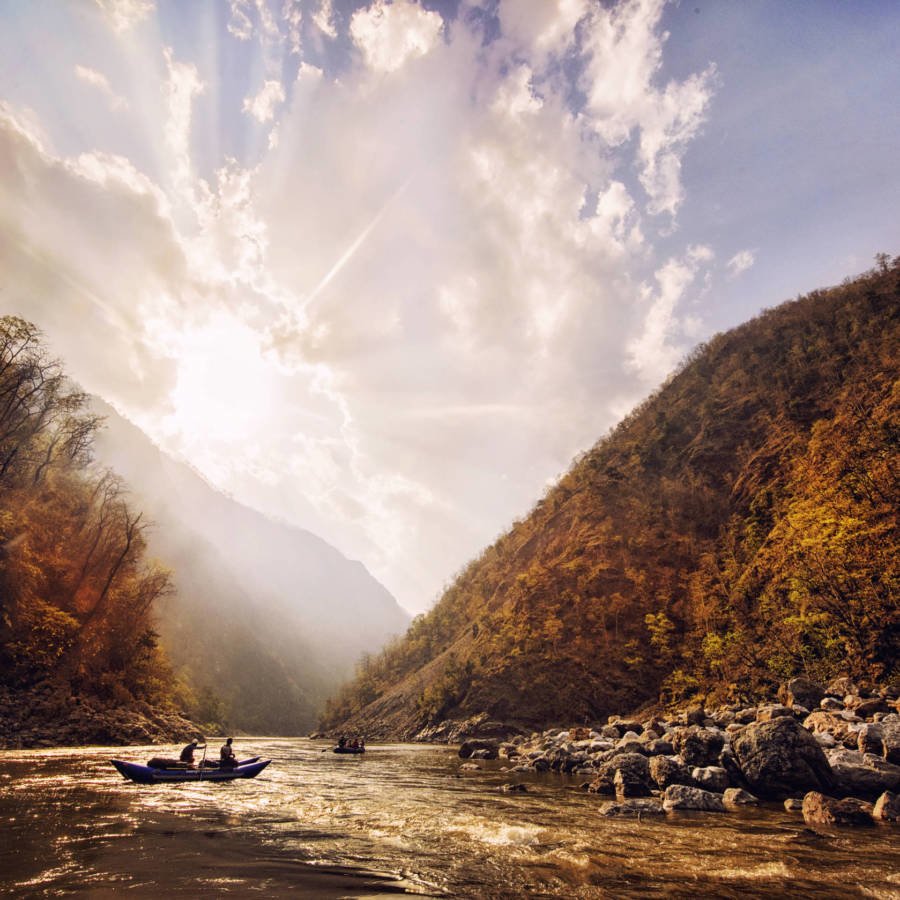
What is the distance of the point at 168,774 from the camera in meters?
17.8

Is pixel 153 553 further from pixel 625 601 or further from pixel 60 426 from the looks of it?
pixel 625 601

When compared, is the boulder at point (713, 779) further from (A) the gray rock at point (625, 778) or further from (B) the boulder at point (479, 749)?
(B) the boulder at point (479, 749)

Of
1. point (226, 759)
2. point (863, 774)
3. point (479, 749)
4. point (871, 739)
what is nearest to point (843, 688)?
point (871, 739)

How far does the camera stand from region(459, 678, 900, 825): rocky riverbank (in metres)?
13.8

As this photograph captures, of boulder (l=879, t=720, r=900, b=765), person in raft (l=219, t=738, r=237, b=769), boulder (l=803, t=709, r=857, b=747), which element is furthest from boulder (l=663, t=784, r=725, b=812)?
person in raft (l=219, t=738, r=237, b=769)

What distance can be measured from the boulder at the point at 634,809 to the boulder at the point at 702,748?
142 inches

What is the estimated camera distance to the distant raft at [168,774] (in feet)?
56.9

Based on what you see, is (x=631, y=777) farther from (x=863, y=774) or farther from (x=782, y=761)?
(x=863, y=774)

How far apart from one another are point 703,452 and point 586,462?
1915 cm

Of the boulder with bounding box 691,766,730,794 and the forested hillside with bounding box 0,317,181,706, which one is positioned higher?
the forested hillside with bounding box 0,317,181,706

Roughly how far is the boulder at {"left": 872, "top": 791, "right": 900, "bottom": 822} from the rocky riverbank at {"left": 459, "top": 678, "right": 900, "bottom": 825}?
0.07 ft

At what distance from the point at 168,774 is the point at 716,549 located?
4774cm

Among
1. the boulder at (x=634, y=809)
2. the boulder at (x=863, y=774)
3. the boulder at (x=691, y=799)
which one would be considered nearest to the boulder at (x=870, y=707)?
the boulder at (x=863, y=774)

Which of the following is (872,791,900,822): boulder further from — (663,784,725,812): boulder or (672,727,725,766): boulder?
(672,727,725,766): boulder
